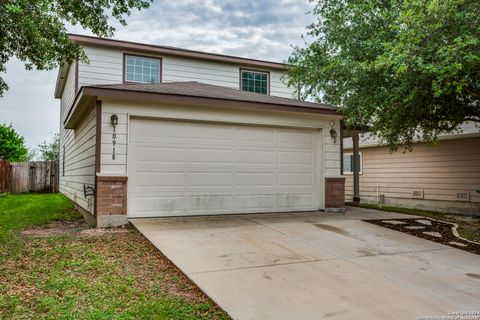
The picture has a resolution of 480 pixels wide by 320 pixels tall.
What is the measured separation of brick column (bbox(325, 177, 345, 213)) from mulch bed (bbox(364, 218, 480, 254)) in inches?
53.9

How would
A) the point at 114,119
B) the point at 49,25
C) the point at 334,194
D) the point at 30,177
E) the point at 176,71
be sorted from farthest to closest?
the point at 30,177 → the point at 176,71 → the point at 334,194 → the point at 49,25 → the point at 114,119

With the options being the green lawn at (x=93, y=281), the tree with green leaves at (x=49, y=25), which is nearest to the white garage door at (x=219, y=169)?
the green lawn at (x=93, y=281)

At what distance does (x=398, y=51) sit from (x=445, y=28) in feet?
2.73

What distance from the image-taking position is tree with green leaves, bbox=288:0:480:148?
587 cm

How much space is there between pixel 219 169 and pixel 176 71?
6.18 meters

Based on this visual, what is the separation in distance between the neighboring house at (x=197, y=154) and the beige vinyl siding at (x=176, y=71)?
8.45 ft

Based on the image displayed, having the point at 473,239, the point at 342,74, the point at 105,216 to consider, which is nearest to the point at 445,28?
the point at 342,74

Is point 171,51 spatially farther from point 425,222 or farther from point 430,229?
point 430,229

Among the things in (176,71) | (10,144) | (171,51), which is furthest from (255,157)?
(10,144)

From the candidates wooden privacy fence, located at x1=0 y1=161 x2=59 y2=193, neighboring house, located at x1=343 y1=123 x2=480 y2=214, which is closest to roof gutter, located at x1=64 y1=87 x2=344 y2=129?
neighboring house, located at x1=343 y1=123 x2=480 y2=214

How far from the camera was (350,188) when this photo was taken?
1570cm

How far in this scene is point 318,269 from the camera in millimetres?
4363

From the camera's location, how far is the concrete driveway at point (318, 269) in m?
3.29

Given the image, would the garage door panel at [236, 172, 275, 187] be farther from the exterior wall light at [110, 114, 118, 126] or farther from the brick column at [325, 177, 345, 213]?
the exterior wall light at [110, 114, 118, 126]
